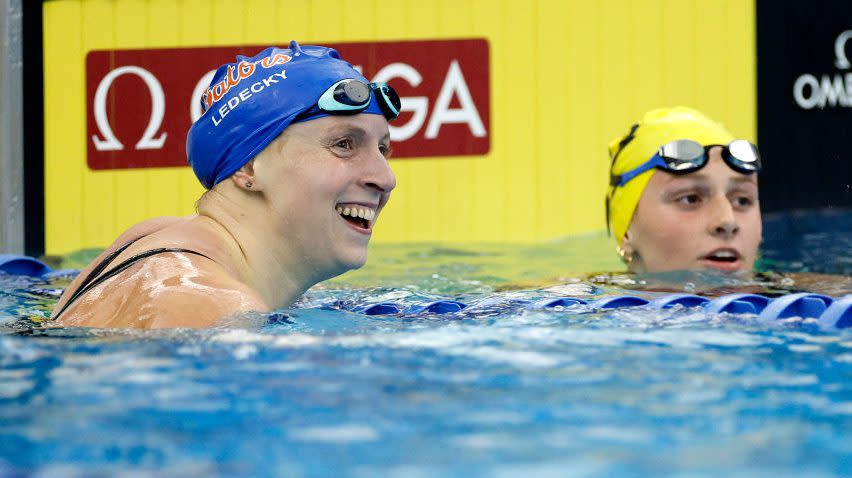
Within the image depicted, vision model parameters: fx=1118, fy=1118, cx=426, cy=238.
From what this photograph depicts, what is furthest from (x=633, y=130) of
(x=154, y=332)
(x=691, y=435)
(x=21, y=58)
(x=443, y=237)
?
(x=21, y=58)

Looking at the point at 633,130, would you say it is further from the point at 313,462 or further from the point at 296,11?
the point at 313,462

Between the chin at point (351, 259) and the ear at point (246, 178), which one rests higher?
the ear at point (246, 178)

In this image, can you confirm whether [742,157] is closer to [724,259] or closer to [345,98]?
[724,259]

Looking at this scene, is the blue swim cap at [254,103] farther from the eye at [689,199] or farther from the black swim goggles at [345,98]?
the eye at [689,199]

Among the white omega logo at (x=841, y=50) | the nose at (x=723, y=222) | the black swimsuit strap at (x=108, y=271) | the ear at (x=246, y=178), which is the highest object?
the white omega logo at (x=841, y=50)

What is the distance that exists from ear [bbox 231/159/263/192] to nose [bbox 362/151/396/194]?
308 millimetres

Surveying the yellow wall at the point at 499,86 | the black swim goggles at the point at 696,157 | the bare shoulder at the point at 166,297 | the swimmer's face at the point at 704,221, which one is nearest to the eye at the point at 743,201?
the swimmer's face at the point at 704,221

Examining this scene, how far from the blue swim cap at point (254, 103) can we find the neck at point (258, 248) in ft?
0.39

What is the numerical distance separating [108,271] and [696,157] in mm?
2468

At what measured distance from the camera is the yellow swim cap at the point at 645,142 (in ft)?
15.2

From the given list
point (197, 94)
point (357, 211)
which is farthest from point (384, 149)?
point (197, 94)

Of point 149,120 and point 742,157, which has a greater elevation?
point 149,120

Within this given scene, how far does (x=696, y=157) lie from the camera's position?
14.6 ft

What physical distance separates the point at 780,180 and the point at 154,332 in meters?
5.51
